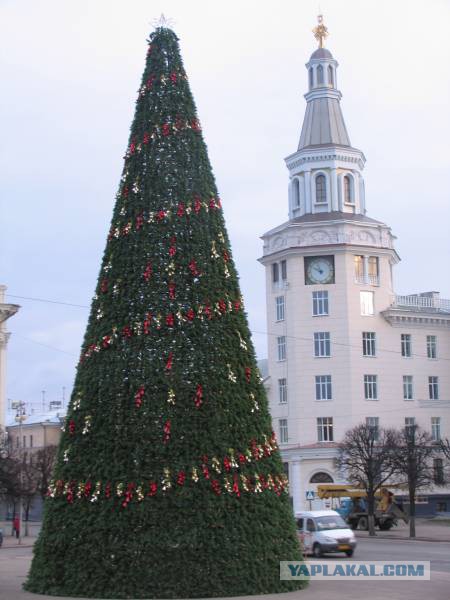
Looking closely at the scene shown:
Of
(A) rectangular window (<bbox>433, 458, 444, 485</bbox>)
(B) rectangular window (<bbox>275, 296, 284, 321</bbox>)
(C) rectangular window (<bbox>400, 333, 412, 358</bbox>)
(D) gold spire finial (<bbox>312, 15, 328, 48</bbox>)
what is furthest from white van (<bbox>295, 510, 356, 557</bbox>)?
(D) gold spire finial (<bbox>312, 15, 328, 48</bbox>)

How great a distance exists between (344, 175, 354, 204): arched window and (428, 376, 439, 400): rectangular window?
16.5 metres

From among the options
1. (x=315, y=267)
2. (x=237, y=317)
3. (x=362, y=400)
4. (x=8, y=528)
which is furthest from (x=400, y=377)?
(x=237, y=317)

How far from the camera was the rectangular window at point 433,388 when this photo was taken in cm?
7619

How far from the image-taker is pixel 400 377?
7419cm

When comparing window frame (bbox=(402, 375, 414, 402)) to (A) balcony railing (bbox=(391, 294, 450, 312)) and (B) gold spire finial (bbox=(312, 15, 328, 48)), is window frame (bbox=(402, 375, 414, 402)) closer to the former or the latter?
(A) balcony railing (bbox=(391, 294, 450, 312))

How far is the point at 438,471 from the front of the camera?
65688 millimetres

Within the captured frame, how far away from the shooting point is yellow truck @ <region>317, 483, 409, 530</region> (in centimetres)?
5606

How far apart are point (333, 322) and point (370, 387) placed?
20.0 ft

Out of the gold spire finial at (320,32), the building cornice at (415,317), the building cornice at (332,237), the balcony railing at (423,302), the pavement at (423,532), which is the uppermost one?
the gold spire finial at (320,32)

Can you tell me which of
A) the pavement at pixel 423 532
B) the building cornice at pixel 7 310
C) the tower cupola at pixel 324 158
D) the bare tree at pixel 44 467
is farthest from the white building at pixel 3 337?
the tower cupola at pixel 324 158

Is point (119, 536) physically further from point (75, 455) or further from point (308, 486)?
point (308, 486)

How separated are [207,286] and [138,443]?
10.7ft

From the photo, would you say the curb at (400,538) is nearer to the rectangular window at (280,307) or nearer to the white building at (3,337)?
the white building at (3,337)

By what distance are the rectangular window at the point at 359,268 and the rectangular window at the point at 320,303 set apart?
2950 millimetres
